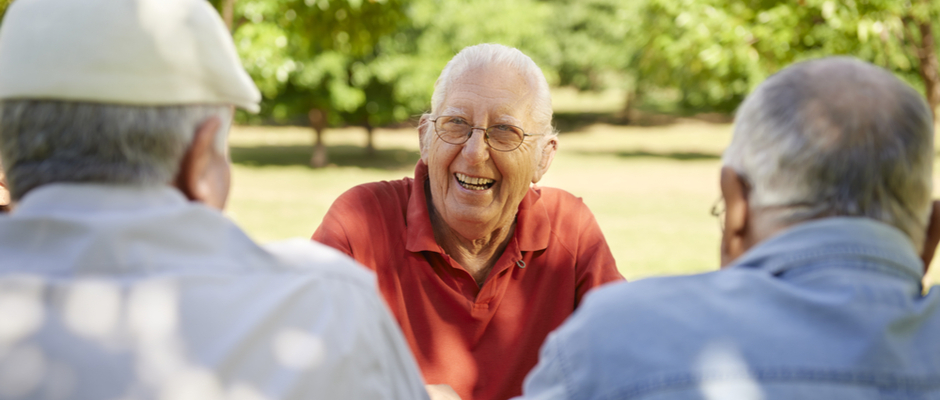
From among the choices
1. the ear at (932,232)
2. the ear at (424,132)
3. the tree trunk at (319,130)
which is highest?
the ear at (932,232)

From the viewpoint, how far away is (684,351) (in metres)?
1.31

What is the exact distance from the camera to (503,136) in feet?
9.14

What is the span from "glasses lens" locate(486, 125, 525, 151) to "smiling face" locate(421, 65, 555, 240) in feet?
0.06

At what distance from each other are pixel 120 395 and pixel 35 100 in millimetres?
502

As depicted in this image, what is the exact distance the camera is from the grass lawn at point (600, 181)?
1092cm

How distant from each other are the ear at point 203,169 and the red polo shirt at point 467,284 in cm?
115

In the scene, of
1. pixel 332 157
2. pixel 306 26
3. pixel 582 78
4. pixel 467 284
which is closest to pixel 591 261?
pixel 467 284

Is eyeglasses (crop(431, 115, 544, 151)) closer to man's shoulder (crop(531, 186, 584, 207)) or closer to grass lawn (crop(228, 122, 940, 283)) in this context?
man's shoulder (crop(531, 186, 584, 207))

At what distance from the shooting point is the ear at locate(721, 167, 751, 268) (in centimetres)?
147

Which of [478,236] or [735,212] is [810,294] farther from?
[478,236]

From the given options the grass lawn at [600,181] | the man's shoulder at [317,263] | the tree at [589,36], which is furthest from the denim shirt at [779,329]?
the tree at [589,36]

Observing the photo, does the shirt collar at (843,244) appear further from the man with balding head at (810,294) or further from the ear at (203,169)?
the ear at (203,169)

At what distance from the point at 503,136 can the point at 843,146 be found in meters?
1.58

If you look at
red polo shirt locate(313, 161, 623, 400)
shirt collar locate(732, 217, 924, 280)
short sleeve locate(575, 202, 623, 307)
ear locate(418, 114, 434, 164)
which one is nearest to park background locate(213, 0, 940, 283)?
ear locate(418, 114, 434, 164)
